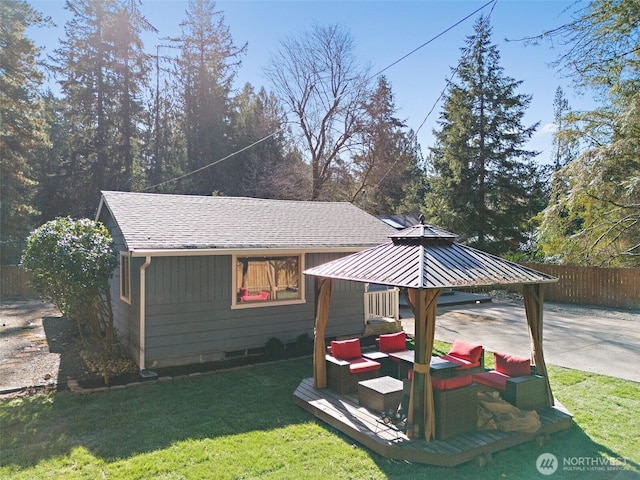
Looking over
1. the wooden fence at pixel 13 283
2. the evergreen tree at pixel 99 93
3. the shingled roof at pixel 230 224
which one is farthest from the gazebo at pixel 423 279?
the evergreen tree at pixel 99 93

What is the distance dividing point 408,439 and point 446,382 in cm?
79

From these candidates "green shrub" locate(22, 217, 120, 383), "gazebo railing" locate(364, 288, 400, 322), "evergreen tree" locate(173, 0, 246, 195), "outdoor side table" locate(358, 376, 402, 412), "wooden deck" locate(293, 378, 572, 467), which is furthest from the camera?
"evergreen tree" locate(173, 0, 246, 195)

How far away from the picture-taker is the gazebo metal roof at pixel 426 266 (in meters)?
4.97

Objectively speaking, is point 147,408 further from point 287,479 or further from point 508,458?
point 508,458

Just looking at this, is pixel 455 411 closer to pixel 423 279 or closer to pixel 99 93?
pixel 423 279

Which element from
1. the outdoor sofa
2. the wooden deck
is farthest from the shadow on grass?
the outdoor sofa

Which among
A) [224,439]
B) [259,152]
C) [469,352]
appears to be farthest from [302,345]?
[259,152]

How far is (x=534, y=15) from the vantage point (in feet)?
25.2

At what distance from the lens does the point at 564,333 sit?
11266 millimetres

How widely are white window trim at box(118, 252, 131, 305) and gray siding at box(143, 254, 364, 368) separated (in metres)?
0.68

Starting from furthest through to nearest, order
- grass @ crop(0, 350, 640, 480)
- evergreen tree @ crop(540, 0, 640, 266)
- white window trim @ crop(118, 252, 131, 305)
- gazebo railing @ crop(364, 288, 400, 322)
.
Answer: gazebo railing @ crop(364, 288, 400, 322) → white window trim @ crop(118, 252, 131, 305) → evergreen tree @ crop(540, 0, 640, 266) → grass @ crop(0, 350, 640, 480)

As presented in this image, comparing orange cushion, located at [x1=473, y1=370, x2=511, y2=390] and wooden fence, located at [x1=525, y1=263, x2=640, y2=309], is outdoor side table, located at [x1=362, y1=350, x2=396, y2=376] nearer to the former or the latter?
orange cushion, located at [x1=473, y1=370, x2=511, y2=390]

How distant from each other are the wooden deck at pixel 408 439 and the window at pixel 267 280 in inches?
130

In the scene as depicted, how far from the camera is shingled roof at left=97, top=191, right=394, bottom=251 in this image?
8.09m
